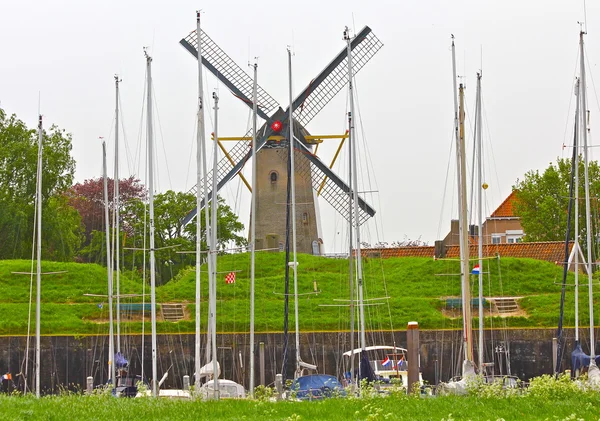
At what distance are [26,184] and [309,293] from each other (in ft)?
91.1

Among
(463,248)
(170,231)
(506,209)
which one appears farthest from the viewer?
(506,209)

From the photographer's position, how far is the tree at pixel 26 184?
62844 millimetres

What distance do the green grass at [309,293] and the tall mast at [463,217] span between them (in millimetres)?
8648

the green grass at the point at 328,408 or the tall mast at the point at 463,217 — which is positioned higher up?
the tall mast at the point at 463,217

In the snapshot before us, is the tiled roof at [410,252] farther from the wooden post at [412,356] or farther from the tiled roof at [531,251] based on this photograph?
the wooden post at [412,356]

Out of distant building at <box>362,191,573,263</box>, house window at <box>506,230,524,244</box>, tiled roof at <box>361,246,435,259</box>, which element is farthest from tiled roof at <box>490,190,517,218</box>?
tiled roof at <box>361,246,435,259</box>

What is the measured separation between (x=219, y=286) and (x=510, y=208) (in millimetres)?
44660

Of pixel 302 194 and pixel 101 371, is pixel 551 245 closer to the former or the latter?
pixel 302 194

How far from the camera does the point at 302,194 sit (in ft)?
196

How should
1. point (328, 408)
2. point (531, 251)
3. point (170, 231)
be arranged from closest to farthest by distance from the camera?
1. point (328, 408)
2. point (531, 251)
3. point (170, 231)

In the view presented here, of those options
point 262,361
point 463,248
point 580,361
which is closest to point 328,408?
point 463,248

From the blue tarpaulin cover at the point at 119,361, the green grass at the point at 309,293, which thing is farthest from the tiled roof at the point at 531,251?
the blue tarpaulin cover at the point at 119,361

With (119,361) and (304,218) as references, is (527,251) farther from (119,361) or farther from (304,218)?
(119,361)

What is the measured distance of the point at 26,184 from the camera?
64.4m
